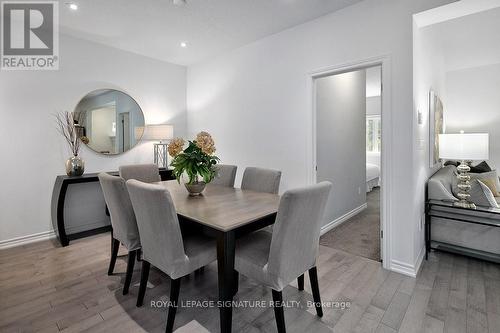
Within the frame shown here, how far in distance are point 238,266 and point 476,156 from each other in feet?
8.75

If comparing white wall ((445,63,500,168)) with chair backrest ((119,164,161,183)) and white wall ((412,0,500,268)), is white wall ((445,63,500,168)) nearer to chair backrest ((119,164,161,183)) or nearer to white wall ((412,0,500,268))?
white wall ((412,0,500,268))

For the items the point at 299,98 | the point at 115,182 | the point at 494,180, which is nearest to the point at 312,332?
the point at 115,182

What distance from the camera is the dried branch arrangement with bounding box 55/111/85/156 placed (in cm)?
336

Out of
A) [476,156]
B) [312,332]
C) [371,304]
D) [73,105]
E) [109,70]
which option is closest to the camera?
[312,332]

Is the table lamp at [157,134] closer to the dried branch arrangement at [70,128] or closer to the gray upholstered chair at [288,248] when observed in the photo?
the dried branch arrangement at [70,128]

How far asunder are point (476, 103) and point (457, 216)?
3.56 meters

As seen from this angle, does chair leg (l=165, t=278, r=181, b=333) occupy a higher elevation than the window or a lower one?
lower

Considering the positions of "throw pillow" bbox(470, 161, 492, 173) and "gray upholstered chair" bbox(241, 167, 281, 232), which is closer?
"gray upholstered chair" bbox(241, 167, 281, 232)

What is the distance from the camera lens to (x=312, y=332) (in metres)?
1.62

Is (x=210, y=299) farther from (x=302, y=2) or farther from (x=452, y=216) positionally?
(x=302, y=2)

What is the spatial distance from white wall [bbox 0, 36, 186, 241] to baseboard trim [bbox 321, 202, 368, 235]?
3.17 m

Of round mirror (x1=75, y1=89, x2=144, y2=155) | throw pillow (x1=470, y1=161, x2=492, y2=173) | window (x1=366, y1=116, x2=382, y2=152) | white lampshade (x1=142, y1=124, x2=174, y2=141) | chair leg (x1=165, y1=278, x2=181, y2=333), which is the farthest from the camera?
window (x1=366, y1=116, x2=382, y2=152)

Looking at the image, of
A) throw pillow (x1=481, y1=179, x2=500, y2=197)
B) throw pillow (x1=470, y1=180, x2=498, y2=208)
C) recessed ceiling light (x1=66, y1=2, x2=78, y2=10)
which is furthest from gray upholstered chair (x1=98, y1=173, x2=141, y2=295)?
throw pillow (x1=481, y1=179, x2=500, y2=197)

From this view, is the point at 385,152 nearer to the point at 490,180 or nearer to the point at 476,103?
the point at 490,180
